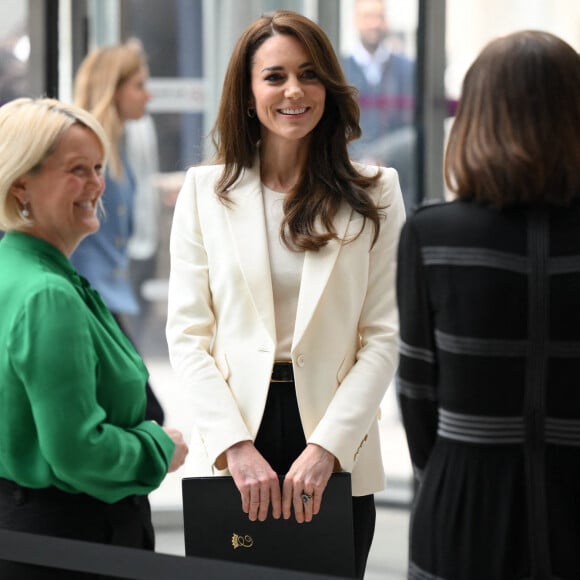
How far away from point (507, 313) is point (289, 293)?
0.74 meters

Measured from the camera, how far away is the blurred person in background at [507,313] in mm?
1923

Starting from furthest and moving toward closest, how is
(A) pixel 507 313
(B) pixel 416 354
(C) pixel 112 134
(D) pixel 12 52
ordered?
(D) pixel 12 52 → (C) pixel 112 134 → (B) pixel 416 354 → (A) pixel 507 313

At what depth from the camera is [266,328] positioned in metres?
2.53

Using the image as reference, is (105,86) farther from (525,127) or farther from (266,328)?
(525,127)

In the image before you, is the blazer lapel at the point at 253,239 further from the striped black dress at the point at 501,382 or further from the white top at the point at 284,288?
the striped black dress at the point at 501,382

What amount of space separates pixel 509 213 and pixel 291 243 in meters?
0.73

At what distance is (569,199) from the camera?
1.94m

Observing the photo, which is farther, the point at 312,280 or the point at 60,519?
the point at 312,280

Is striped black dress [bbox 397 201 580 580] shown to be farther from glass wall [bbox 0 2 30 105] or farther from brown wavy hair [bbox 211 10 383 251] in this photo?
glass wall [bbox 0 2 30 105]

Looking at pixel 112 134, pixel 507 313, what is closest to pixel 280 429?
pixel 507 313

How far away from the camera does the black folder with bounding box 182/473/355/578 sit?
246 centimetres

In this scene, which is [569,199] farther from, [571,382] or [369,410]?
[369,410]

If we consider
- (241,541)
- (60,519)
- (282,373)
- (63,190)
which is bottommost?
(241,541)

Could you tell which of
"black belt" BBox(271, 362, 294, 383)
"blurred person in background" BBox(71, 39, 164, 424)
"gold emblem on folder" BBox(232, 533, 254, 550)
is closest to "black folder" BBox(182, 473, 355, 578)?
"gold emblem on folder" BBox(232, 533, 254, 550)
